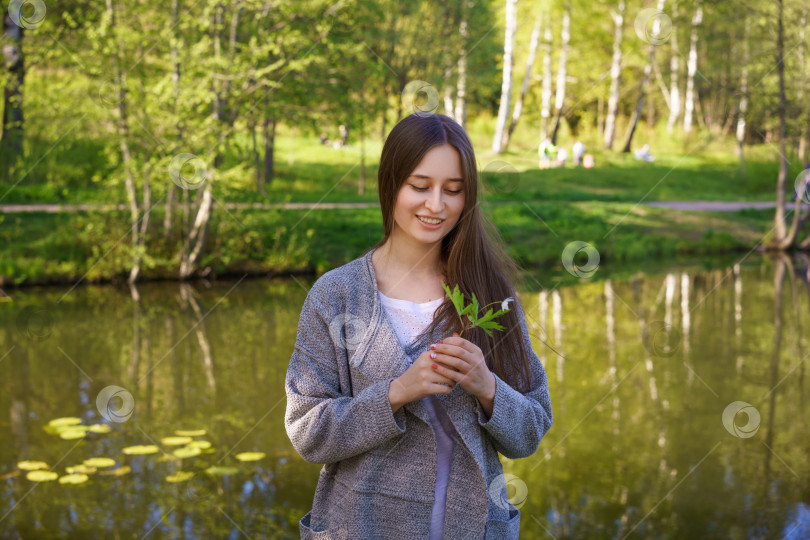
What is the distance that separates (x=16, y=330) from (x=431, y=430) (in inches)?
334

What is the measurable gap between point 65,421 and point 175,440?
38.5 inches

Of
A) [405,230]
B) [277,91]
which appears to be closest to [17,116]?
[277,91]

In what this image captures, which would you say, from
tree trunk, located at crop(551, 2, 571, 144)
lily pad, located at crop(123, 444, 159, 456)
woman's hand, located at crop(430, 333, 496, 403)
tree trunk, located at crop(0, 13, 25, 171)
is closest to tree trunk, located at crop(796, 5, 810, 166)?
tree trunk, located at crop(551, 2, 571, 144)

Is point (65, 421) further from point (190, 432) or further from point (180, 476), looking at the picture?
point (180, 476)

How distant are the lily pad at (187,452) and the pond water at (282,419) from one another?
0.05 meters

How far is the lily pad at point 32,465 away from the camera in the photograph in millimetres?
5301

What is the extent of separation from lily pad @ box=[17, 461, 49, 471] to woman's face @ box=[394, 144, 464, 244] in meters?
4.33

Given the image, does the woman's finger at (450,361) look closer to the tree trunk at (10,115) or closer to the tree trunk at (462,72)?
the tree trunk at (10,115)

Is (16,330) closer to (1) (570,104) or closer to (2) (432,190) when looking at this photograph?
(2) (432,190)

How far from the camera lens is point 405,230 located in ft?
6.03

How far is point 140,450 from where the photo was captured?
5.67m

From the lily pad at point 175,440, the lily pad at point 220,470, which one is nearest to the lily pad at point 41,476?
the lily pad at point 175,440

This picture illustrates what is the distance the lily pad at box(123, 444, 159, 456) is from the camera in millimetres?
5625

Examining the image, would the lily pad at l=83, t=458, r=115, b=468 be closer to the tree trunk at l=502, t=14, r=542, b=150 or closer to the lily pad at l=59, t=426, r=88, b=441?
the lily pad at l=59, t=426, r=88, b=441
